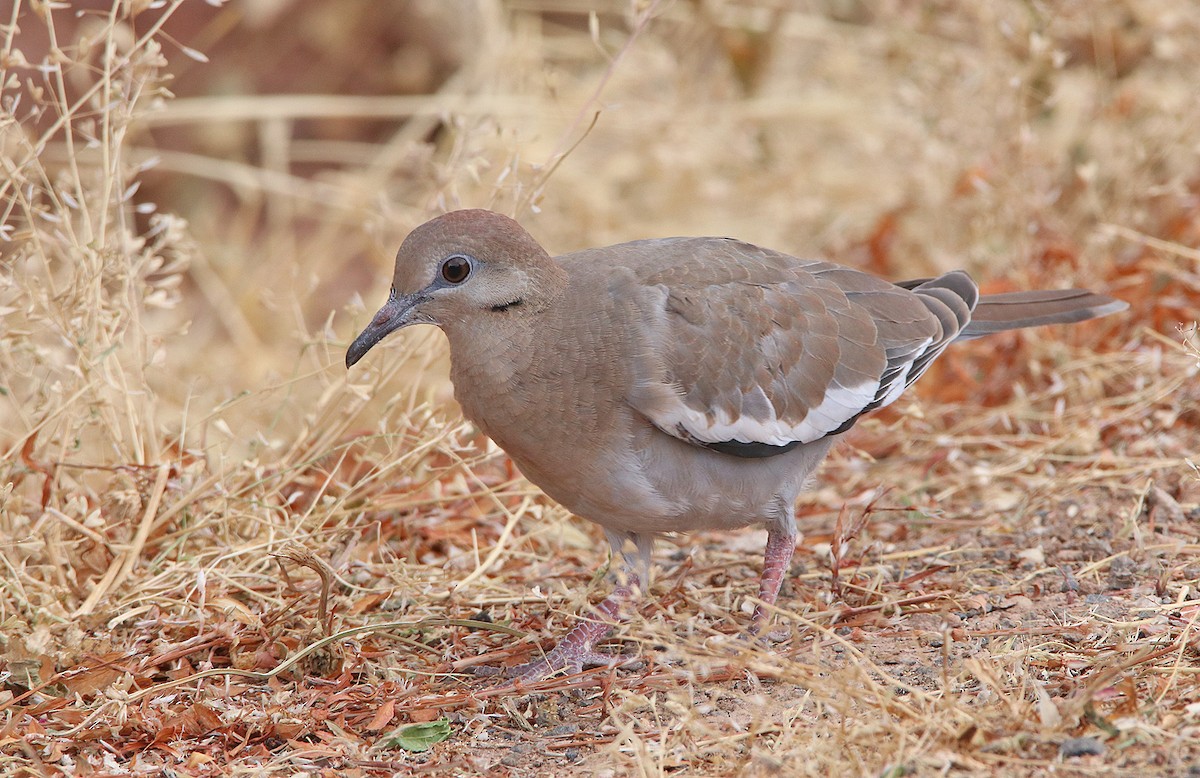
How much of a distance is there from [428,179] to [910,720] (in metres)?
2.51

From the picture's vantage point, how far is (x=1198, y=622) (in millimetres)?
3311

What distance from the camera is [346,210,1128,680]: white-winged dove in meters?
3.54

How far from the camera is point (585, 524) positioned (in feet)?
16.3

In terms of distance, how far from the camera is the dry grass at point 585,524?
314 cm

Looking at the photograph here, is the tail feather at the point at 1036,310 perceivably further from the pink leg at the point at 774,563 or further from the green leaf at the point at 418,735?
the green leaf at the point at 418,735

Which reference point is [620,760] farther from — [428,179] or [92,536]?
[428,179]

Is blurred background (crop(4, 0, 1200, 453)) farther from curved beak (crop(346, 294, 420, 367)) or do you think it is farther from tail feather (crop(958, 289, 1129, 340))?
curved beak (crop(346, 294, 420, 367))

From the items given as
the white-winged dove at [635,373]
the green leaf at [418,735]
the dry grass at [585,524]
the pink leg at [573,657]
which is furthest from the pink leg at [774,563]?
the green leaf at [418,735]

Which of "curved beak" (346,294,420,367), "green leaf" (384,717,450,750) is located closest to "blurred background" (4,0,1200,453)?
"curved beak" (346,294,420,367)

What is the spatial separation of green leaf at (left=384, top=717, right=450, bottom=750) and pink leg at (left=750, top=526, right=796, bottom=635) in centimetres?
105

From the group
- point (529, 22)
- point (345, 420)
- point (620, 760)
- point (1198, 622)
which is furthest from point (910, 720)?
point (529, 22)

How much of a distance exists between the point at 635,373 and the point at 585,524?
59.9 inches

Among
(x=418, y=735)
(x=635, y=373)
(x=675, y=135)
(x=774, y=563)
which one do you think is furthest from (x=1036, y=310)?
(x=675, y=135)

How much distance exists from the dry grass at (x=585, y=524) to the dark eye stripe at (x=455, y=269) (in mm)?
570
